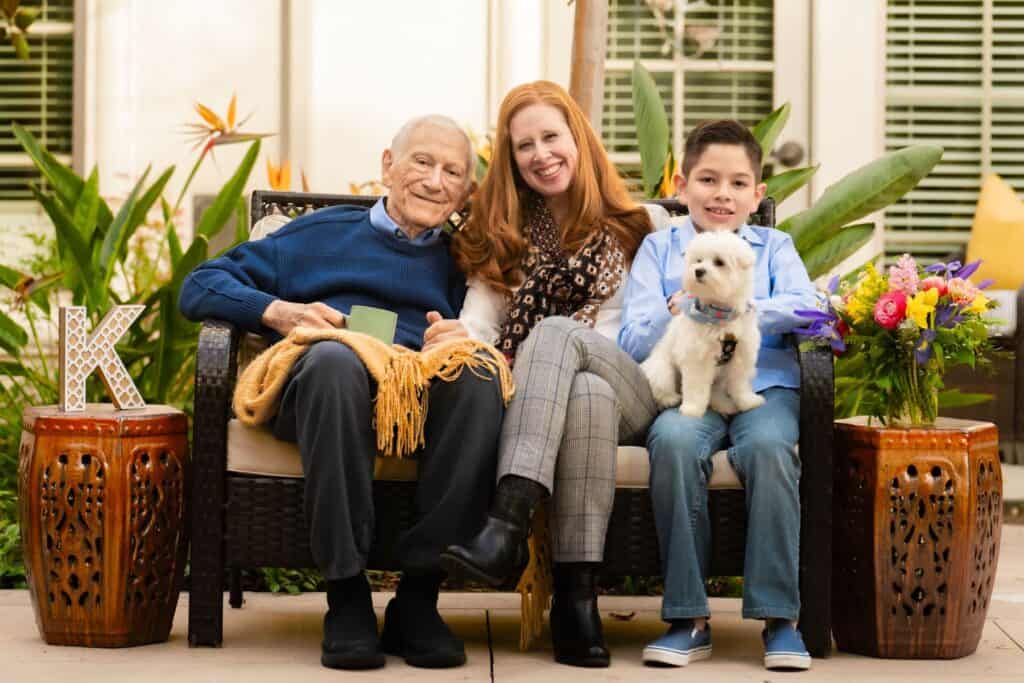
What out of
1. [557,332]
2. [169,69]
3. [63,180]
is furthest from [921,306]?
[169,69]

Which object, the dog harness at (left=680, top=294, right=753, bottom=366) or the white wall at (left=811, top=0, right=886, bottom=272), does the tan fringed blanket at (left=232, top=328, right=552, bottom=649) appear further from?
the white wall at (left=811, top=0, right=886, bottom=272)

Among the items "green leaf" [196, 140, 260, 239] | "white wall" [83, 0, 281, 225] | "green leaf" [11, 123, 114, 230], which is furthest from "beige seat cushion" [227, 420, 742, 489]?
"white wall" [83, 0, 281, 225]

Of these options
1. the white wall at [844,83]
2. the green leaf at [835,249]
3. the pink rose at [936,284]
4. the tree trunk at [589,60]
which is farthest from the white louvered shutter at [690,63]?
the pink rose at [936,284]

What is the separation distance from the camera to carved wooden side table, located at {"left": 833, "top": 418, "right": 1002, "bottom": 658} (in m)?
2.90

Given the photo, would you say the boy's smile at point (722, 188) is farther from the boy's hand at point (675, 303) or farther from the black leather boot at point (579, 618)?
the black leather boot at point (579, 618)

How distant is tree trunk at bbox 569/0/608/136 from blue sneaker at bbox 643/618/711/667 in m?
1.76

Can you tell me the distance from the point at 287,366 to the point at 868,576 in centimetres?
121

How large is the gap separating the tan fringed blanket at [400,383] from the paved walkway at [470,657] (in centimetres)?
19

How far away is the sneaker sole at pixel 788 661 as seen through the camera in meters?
2.79

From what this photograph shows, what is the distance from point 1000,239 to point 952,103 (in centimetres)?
68

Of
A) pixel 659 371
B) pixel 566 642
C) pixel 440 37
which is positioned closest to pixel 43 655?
pixel 566 642

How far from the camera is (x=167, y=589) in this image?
3002 millimetres

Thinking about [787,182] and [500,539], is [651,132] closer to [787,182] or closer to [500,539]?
[787,182]

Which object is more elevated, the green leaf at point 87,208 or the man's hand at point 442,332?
the green leaf at point 87,208
